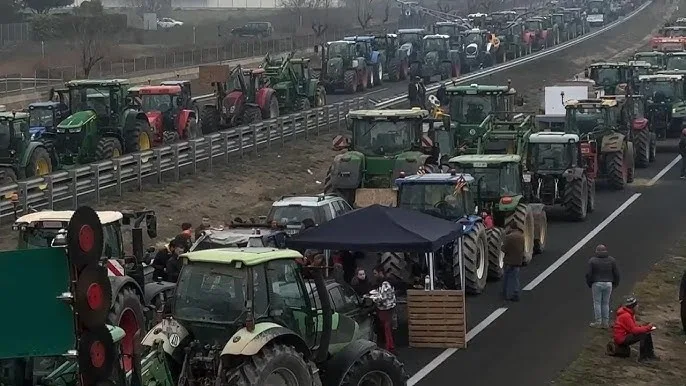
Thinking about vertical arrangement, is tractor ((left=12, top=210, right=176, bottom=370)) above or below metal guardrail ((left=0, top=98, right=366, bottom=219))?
above

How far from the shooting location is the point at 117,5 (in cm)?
11662

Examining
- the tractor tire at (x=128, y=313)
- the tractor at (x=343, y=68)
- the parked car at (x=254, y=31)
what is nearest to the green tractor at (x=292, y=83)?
the tractor at (x=343, y=68)

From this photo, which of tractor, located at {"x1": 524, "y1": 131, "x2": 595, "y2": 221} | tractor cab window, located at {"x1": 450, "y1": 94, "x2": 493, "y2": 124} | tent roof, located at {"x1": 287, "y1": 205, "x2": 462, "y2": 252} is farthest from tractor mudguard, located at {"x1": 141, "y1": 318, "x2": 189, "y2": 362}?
tractor cab window, located at {"x1": 450, "y1": 94, "x2": 493, "y2": 124}

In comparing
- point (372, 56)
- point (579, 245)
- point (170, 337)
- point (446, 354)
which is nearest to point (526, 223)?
point (579, 245)

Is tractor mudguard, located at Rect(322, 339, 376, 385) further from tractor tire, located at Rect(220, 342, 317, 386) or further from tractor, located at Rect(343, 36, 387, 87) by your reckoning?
tractor, located at Rect(343, 36, 387, 87)

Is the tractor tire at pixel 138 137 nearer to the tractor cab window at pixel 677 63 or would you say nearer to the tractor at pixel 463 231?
the tractor at pixel 463 231

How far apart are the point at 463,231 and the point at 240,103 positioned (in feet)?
71.7

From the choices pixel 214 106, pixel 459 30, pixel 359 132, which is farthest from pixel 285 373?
pixel 459 30

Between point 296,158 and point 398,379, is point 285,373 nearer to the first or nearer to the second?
point 398,379

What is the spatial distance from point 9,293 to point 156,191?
2387cm

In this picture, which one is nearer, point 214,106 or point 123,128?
point 123,128

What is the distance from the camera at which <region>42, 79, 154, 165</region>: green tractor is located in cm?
3456

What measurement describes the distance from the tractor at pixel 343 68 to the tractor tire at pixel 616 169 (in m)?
21.5

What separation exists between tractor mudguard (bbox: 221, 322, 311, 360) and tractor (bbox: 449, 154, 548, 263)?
41.5 feet
